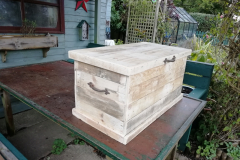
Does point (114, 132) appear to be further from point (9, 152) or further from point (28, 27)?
point (28, 27)

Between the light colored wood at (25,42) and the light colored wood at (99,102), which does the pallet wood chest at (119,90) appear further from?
the light colored wood at (25,42)

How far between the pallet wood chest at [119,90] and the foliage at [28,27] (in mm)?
1727

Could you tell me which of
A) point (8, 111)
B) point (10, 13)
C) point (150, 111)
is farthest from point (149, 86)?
point (10, 13)

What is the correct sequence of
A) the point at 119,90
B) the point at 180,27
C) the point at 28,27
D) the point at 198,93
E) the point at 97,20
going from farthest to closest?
the point at 180,27 < the point at 97,20 < the point at 28,27 < the point at 198,93 < the point at 119,90

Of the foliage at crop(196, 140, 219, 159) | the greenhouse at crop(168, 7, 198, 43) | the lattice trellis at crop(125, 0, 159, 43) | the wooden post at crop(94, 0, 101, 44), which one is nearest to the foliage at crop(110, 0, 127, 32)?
the lattice trellis at crop(125, 0, 159, 43)

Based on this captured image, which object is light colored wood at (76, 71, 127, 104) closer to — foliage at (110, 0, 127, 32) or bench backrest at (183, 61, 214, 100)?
bench backrest at (183, 61, 214, 100)

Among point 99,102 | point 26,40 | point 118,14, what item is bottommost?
point 99,102

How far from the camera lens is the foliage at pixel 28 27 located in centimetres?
241

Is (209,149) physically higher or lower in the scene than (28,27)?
lower

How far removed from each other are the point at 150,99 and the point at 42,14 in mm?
2358

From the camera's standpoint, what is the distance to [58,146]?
221cm

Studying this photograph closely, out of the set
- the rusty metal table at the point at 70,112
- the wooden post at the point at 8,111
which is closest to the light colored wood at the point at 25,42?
the rusty metal table at the point at 70,112

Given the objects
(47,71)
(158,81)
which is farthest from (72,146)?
(158,81)

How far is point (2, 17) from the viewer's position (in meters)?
2.30
